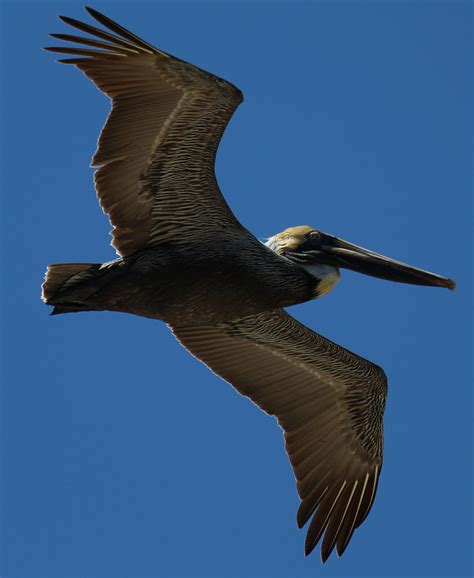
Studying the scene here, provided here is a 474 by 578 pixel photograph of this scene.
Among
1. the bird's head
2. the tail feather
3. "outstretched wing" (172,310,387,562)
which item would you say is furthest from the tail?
the bird's head

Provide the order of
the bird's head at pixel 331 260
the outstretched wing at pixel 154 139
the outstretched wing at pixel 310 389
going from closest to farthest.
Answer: the outstretched wing at pixel 154 139, the bird's head at pixel 331 260, the outstretched wing at pixel 310 389

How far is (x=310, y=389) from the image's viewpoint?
12.0 metres

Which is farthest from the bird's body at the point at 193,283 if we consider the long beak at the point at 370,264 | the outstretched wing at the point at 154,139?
the long beak at the point at 370,264

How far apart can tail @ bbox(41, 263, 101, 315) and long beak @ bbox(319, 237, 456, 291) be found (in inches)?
86.6

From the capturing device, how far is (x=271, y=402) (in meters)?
11.9

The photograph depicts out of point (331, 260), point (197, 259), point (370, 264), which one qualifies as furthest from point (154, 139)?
point (370, 264)

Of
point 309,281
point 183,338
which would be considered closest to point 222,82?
point 309,281

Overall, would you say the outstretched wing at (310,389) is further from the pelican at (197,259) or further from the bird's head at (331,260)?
the bird's head at (331,260)

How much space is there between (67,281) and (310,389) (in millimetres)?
2882

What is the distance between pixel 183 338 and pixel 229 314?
1021mm

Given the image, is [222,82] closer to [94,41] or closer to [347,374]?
[94,41]

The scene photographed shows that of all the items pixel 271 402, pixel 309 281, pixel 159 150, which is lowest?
pixel 271 402

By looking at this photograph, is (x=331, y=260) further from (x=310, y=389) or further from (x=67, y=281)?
(x=67, y=281)

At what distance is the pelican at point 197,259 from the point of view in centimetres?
1034
